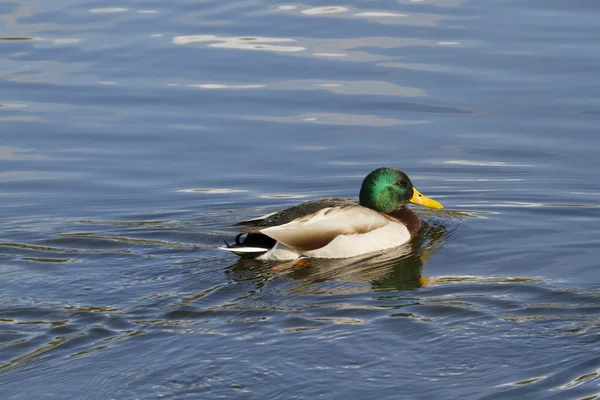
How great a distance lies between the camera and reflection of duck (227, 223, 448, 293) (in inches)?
375

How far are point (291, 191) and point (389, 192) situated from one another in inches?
55.4

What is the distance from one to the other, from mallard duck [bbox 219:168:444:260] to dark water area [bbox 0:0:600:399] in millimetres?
213

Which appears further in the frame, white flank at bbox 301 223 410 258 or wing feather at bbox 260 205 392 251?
white flank at bbox 301 223 410 258

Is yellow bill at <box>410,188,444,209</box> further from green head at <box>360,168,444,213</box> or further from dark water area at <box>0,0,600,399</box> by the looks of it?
dark water area at <box>0,0,600,399</box>

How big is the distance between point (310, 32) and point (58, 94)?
14.0 feet

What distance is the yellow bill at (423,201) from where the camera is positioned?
1152cm

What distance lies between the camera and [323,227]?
10562 millimetres

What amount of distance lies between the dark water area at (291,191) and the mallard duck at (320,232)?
0.70ft

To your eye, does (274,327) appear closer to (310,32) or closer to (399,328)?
(399,328)

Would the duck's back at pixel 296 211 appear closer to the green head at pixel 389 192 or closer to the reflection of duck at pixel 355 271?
the reflection of duck at pixel 355 271

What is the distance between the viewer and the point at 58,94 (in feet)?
51.9

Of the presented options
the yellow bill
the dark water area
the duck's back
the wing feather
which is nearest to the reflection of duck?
the dark water area

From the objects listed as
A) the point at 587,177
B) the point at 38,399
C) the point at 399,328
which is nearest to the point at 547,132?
the point at 587,177

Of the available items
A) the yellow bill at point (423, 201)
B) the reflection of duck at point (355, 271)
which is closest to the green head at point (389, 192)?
the yellow bill at point (423, 201)
